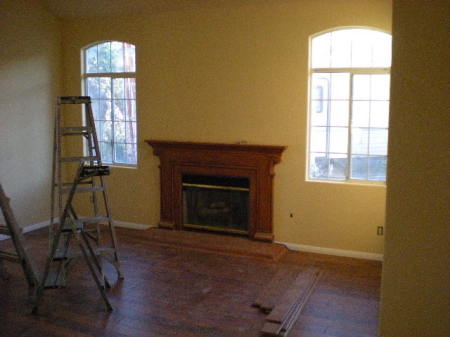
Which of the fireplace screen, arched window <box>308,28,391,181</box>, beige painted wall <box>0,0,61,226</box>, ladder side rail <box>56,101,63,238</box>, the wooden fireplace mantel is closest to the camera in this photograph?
ladder side rail <box>56,101,63,238</box>

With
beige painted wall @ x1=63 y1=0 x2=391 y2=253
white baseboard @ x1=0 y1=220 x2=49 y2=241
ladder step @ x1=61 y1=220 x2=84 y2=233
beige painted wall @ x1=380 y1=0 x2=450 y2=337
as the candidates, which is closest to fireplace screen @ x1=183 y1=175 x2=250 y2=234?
beige painted wall @ x1=63 y1=0 x2=391 y2=253

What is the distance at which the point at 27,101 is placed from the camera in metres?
6.76

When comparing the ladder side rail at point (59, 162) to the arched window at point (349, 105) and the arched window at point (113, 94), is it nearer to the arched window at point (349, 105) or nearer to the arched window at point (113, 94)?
the arched window at point (113, 94)

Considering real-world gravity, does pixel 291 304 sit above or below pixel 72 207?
below

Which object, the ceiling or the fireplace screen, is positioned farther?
the fireplace screen

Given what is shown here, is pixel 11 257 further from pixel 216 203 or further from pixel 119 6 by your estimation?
pixel 119 6

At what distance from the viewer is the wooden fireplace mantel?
239 inches

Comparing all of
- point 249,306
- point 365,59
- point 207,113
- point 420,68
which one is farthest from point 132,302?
point 365,59

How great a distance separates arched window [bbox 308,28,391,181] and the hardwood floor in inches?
43.2

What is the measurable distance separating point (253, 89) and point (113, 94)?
2196 millimetres

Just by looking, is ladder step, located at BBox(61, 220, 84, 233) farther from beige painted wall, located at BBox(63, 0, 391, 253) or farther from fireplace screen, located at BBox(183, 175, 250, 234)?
beige painted wall, located at BBox(63, 0, 391, 253)

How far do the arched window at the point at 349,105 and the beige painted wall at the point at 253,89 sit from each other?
0.19 m

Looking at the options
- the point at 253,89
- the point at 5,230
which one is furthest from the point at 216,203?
the point at 5,230

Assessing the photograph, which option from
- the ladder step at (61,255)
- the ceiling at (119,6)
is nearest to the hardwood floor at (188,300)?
the ladder step at (61,255)
